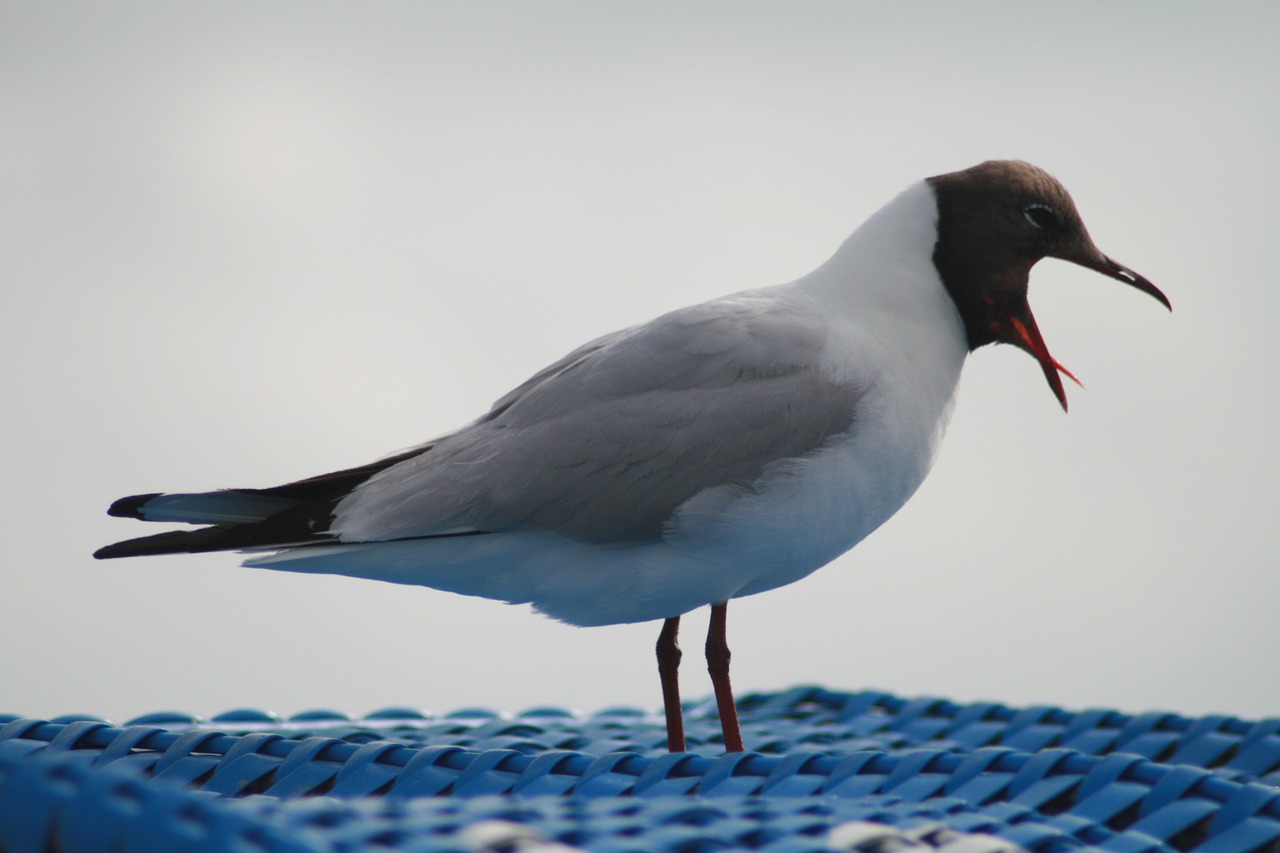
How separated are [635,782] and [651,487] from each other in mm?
528

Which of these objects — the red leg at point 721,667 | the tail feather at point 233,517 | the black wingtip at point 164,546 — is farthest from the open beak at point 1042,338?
the black wingtip at point 164,546

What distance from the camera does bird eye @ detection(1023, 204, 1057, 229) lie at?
2.19m

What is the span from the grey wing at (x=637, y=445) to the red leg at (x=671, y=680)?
0.35 metres

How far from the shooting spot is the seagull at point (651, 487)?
1.87 m

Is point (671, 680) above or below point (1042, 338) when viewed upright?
below

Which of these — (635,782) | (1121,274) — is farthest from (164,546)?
(1121,274)

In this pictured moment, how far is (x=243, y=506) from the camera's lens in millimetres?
1915

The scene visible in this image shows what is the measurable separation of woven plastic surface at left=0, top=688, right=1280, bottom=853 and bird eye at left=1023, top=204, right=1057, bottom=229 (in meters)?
0.88

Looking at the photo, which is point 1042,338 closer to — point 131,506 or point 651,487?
point 651,487

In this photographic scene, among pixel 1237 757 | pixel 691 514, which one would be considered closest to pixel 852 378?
pixel 691 514

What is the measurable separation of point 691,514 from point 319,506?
59 centimetres

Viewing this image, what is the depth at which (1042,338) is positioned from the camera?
226 cm

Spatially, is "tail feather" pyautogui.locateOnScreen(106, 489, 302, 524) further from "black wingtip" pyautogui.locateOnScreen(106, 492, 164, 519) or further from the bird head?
the bird head

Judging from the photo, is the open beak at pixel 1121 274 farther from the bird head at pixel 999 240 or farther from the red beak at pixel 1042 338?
the bird head at pixel 999 240
